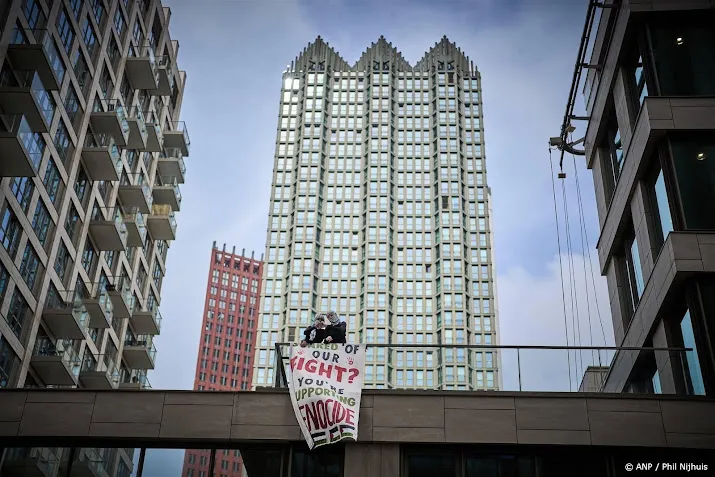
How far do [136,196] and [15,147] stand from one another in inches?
688

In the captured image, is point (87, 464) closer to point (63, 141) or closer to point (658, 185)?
point (658, 185)

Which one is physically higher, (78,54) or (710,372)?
(78,54)

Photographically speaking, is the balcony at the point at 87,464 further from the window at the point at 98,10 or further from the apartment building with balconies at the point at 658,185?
the window at the point at 98,10

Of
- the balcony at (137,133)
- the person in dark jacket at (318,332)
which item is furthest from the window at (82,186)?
the person in dark jacket at (318,332)

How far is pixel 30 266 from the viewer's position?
1601 inches

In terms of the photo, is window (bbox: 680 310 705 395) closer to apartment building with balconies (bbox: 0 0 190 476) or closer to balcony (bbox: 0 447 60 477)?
balcony (bbox: 0 447 60 477)

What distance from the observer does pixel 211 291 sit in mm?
190250

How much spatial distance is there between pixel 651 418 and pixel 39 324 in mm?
32461

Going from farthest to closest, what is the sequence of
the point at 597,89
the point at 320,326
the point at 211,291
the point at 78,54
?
the point at 211,291, the point at 78,54, the point at 597,89, the point at 320,326

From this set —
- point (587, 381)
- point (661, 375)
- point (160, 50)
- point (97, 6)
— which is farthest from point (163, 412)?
point (160, 50)

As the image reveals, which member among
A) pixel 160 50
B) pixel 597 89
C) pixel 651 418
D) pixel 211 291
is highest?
pixel 211 291

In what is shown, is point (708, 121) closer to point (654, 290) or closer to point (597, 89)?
point (654, 290)

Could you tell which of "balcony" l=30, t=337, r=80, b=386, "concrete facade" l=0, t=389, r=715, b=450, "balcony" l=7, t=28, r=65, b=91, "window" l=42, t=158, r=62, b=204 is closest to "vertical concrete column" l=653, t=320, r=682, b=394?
"concrete facade" l=0, t=389, r=715, b=450

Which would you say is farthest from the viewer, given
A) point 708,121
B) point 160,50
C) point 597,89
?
point 160,50
